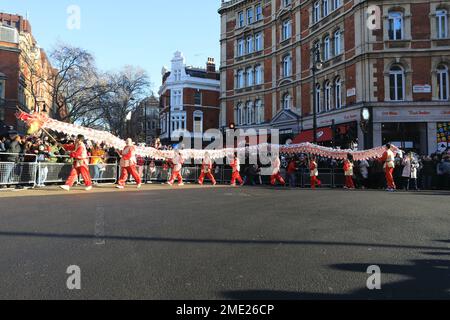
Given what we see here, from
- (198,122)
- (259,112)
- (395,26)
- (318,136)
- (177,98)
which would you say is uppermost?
(177,98)

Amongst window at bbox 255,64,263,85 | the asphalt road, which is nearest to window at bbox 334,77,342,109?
window at bbox 255,64,263,85

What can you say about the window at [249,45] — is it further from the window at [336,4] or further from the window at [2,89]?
the window at [2,89]

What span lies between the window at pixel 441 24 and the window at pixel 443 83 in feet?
6.79

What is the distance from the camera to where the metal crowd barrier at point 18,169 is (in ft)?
43.6

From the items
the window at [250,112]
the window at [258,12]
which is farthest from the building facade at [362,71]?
the window at [250,112]

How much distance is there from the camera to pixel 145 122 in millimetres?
51438

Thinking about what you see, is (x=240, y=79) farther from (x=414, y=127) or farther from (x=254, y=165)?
(x=254, y=165)

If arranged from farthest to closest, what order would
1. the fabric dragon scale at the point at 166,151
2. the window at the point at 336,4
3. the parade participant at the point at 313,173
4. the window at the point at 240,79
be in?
1. the window at the point at 240,79
2. the window at the point at 336,4
3. the parade participant at the point at 313,173
4. the fabric dragon scale at the point at 166,151

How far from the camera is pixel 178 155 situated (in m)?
19.6

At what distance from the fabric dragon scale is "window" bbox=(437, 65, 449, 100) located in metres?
9.63

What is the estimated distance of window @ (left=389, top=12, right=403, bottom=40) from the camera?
26719 millimetres

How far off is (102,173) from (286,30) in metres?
25.3

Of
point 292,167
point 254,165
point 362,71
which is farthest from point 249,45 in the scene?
point 292,167

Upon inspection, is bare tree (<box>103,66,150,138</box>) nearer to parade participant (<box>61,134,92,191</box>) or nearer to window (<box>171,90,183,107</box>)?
window (<box>171,90,183,107</box>)
